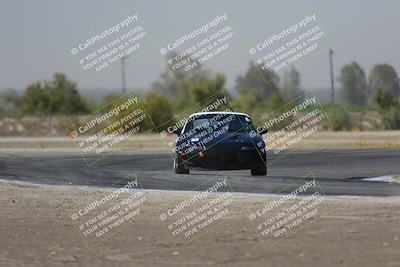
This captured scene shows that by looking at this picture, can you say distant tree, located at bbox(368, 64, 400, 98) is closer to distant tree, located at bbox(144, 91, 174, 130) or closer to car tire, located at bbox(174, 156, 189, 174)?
distant tree, located at bbox(144, 91, 174, 130)

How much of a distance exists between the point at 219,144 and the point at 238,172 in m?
2.98

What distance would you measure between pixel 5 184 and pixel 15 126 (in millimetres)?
55698

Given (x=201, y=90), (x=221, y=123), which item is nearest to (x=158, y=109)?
(x=201, y=90)

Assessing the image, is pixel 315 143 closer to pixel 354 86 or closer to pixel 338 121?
pixel 338 121

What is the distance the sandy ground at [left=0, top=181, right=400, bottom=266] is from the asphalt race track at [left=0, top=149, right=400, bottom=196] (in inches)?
132

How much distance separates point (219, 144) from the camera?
69.4 ft

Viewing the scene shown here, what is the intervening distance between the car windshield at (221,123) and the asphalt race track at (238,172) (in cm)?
121

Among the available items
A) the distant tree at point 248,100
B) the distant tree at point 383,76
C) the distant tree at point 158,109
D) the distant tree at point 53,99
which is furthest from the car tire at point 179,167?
the distant tree at point 383,76

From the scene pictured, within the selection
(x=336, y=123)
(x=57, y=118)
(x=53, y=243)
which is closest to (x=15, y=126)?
(x=57, y=118)

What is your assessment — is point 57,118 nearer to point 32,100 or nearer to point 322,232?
point 32,100

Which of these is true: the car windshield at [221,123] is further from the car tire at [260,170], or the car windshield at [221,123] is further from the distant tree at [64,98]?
the distant tree at [64,98]

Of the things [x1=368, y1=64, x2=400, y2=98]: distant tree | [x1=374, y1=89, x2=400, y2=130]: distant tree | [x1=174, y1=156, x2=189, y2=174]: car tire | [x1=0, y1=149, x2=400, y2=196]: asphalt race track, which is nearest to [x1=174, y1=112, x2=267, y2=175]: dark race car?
[x1=174, y1=156, x2=189, y2=174]: car tire

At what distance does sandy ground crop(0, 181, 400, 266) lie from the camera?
11008 millimetres

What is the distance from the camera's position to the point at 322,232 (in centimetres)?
1288
